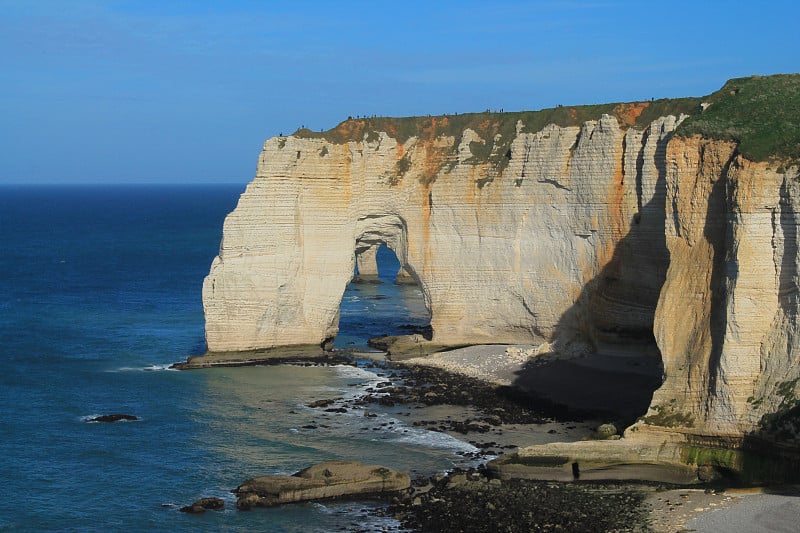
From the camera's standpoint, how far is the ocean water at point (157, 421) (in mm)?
26266

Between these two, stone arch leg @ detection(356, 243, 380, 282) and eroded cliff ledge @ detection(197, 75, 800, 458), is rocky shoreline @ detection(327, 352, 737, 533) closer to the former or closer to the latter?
eroded cliff ledge @ detection(197, 75, 800, 458)

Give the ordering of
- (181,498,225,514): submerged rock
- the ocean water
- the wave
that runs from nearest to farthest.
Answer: (181,498,225,514): submerged rock
the ocean water
the wave

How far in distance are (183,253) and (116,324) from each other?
34269 mm

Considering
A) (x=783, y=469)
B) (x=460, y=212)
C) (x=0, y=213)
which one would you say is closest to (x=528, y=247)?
(x=460, y=212)

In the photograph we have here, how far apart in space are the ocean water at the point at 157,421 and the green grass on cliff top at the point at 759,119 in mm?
11861

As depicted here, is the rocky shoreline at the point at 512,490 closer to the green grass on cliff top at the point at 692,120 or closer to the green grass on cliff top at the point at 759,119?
the green grass on cliff top at the point at 759,119

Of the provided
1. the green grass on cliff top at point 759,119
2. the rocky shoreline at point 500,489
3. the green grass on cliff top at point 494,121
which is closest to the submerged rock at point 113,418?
the rocky shoreline at point 500,489

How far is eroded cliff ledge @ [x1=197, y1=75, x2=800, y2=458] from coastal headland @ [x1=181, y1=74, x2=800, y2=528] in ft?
0.23

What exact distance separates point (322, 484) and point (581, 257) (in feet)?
56.3

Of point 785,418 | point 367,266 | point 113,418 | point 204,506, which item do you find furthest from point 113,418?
point 367,266

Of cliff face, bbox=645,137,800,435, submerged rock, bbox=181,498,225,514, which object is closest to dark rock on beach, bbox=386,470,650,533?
cliff face, bbox=645,137,800,435

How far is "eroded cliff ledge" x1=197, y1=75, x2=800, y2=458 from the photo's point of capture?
A: 101ft

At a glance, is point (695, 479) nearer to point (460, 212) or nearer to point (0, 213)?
point (460, 212)

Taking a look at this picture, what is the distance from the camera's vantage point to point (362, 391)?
124ft
